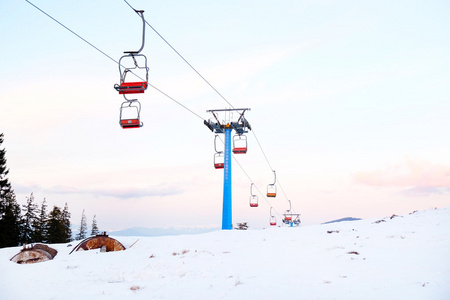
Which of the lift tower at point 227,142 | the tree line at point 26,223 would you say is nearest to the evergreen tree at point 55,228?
the tree line at point 26,223

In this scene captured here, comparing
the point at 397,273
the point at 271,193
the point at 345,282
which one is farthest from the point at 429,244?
the point at 271,193

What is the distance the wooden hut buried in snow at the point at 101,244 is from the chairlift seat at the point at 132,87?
332 inches

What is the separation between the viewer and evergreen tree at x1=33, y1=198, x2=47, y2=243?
6500cm

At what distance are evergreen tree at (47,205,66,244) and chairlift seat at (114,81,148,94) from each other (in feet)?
204

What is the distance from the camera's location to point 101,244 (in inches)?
690

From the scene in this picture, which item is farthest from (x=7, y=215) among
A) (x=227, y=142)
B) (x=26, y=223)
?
(x=227, y=142)

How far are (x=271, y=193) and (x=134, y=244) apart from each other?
831 inches

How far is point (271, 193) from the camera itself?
3731cm

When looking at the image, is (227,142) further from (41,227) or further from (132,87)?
(41,227)

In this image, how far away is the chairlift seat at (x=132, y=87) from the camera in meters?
12.8

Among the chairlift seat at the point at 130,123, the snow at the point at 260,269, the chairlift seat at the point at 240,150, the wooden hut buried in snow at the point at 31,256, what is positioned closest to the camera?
the snow at the point at 260,269

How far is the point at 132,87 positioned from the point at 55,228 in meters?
63.9

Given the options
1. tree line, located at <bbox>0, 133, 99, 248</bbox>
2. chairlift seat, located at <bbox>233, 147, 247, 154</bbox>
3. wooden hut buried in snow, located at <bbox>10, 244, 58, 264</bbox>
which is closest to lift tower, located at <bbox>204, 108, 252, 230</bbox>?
chairlift seat, located at <bbox>233, 147, 247, 154</bbox>

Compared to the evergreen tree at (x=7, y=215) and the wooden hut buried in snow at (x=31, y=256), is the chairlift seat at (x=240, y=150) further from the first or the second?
the evergreen tree at (x=7, y=215)
